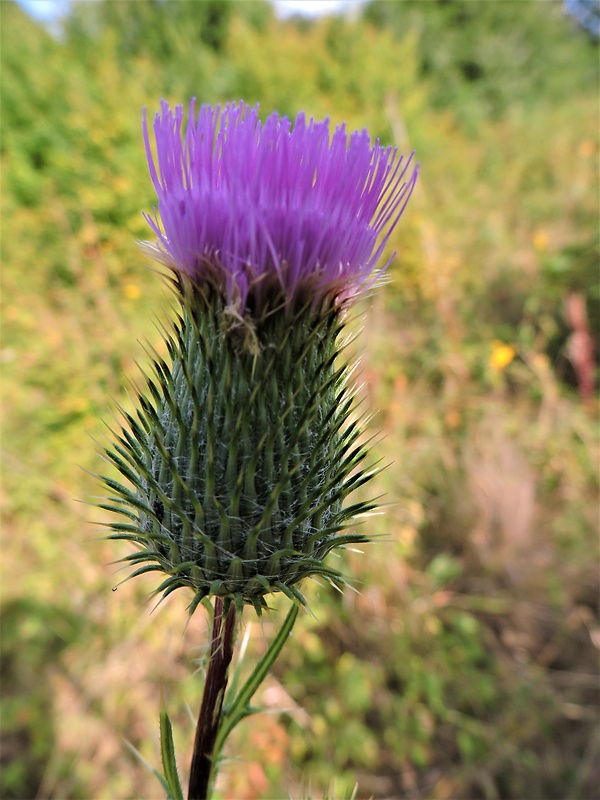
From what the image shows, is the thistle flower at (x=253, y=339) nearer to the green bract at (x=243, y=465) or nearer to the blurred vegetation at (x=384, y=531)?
the green bract at (x=243, y=465)

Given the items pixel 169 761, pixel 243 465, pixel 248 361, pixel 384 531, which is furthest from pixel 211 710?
pixel 384 531

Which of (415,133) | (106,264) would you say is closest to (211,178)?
(106,264)

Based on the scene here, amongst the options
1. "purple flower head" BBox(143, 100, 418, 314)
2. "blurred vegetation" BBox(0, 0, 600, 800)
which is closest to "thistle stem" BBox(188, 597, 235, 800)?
"blurred vegetation" BBox(0, 0, 600, 800)

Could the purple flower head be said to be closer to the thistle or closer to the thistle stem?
the thistle

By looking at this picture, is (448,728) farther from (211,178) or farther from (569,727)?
(211,178)

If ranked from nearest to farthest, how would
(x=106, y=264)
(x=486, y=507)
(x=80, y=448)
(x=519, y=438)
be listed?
(x=486, y=507) < (x=80, y=448) < (x=519, y=438) < (x=106, y=264)

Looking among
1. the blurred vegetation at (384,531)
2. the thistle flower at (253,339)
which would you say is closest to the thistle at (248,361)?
the thistle flower at (253,339)
